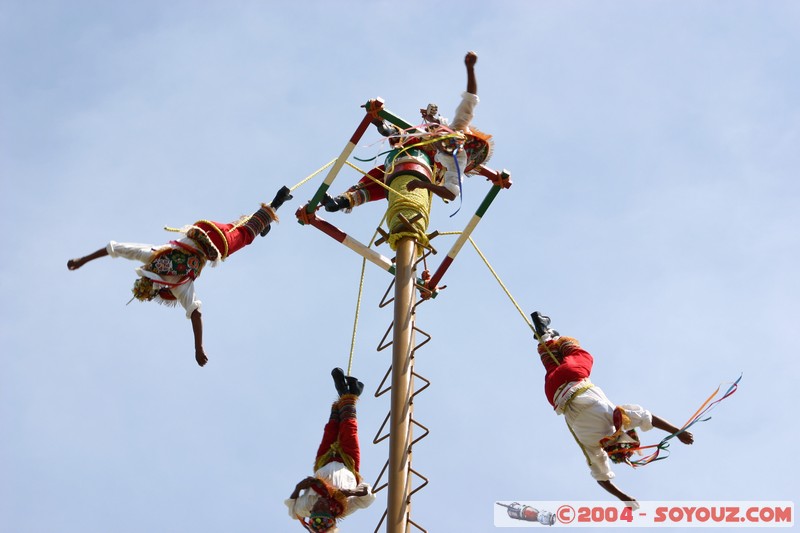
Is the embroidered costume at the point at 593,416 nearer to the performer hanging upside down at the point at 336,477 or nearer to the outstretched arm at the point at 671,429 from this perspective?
the outstretched arm at the point at 671,429

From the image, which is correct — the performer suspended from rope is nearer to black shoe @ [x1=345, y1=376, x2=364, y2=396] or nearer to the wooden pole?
the wooden pole

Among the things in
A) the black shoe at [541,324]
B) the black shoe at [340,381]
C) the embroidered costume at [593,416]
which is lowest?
the embroidered costume at [593,416]

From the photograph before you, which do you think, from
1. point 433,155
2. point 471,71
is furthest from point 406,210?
point 471,71

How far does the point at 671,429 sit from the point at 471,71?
300 centimetres

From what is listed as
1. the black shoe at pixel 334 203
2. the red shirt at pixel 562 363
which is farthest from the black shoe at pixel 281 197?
the red shirt at pixel 562 363

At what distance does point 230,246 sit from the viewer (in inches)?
358

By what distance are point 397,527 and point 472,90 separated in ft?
10.7

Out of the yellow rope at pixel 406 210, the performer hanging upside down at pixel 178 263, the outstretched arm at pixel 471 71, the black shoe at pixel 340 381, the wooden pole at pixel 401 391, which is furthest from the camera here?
the black shoe at pixel 340 381

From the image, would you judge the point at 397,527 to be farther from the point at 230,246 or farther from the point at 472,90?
the point at 472,90

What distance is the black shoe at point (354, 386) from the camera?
9812mm

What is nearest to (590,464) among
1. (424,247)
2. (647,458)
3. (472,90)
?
(647,458)

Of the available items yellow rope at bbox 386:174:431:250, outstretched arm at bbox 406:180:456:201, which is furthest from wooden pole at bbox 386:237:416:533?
outstretched arm at bbox 406:180:456:201

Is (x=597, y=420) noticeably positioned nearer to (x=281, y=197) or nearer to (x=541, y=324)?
(x=541, y=324)

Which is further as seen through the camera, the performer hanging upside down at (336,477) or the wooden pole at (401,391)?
the performer hanging upside down at (336,477)
